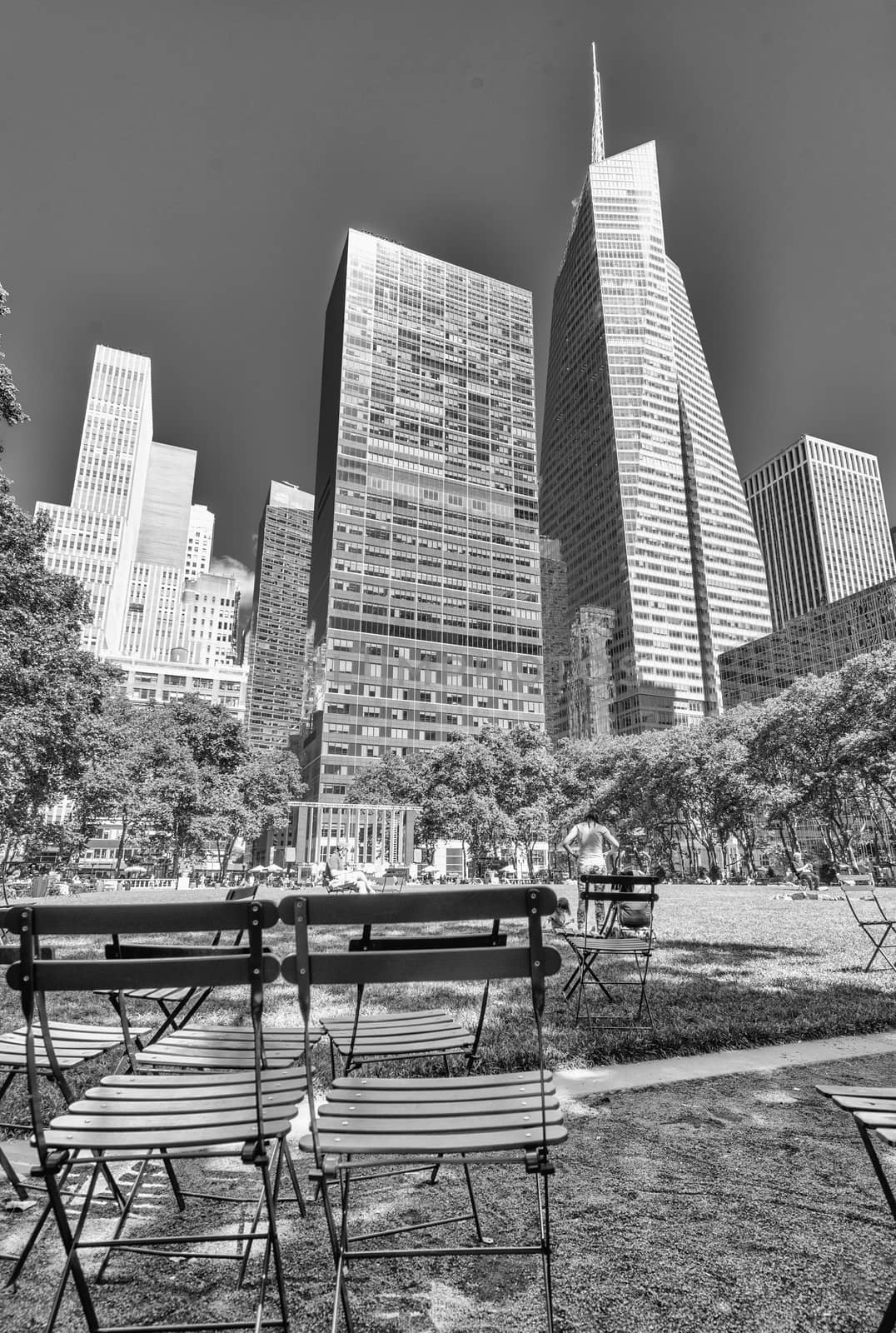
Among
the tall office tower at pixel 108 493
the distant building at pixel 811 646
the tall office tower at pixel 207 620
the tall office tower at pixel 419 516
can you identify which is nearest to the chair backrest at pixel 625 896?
the tall office tower at pixel 419 516

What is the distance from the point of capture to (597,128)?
618 feet

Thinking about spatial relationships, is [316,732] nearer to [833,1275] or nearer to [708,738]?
[708,738]

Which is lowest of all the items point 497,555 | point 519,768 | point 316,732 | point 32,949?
point 32,949

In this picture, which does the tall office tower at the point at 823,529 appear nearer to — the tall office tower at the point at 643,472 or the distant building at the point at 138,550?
the tall office tower at the point at 643,472

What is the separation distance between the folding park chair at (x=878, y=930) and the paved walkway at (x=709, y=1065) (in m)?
1.84

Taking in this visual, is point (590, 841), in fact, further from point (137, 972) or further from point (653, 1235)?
point (137, 972)

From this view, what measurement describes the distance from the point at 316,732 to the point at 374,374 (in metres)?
57.2

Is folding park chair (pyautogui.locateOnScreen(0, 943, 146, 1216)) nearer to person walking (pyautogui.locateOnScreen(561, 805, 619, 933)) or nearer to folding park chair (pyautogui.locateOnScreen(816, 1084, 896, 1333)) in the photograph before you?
folding park chair (pyautogui.locateOnScreen(816, 1084, 896, 1333))

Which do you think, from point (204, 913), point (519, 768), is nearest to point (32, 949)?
point (204, 913)

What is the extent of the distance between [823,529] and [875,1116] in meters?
181

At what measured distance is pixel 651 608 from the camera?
13700 cm

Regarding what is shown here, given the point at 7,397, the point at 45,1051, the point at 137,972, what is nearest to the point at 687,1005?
the point at 45,1051

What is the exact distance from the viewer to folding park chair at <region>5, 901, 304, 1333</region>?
6.12 feet

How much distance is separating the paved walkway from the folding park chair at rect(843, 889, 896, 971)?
1.84 meters
